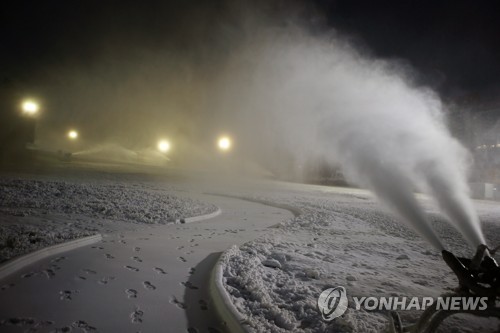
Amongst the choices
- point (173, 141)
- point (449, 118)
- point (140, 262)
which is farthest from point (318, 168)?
point (140, 262)

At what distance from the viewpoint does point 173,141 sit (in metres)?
68.4

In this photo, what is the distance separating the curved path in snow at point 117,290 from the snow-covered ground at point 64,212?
111cm

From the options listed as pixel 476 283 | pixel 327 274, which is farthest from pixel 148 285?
pixel 476 283

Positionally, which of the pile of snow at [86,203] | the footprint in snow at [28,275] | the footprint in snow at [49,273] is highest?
the pile of snow at [86,203]

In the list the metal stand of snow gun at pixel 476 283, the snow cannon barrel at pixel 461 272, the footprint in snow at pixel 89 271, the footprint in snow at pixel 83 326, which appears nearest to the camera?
the metal stand of snow gun at pixel 476 283

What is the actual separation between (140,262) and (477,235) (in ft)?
22.5

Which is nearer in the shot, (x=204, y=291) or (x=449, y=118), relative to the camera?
(x=204, y=291)

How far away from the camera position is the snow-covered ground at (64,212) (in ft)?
24.1

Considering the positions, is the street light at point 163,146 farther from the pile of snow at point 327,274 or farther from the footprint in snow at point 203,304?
the footprint in snow at point 203,304

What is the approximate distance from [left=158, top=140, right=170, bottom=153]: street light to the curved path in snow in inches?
2403

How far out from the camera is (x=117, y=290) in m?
5.14

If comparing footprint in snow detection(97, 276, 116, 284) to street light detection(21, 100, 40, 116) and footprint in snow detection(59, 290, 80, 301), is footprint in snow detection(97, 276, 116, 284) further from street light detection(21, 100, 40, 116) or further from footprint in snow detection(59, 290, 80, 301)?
street light detection(21, 100, 40, 116)

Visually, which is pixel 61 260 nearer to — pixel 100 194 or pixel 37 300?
pixel 37 300

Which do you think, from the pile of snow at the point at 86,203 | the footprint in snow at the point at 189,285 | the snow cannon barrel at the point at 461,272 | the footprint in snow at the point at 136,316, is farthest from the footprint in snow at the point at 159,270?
the snow cannon barrel at the point at 461,272
